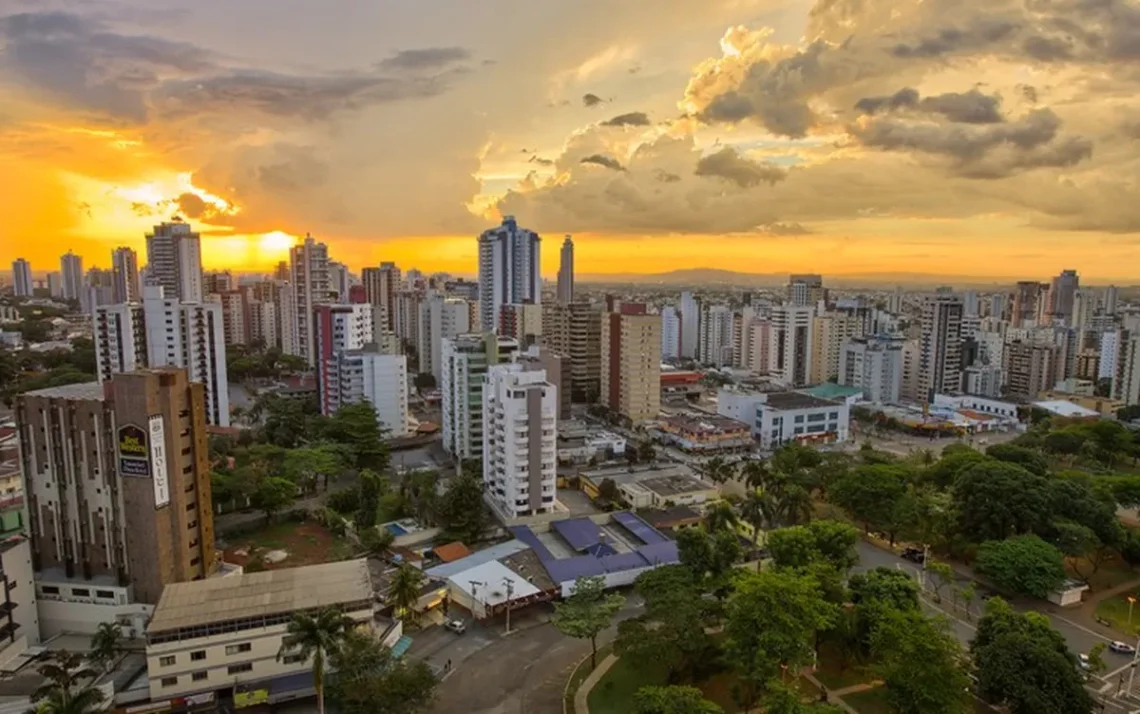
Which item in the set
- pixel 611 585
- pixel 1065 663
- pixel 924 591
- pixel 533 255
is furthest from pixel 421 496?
pixel 533 255

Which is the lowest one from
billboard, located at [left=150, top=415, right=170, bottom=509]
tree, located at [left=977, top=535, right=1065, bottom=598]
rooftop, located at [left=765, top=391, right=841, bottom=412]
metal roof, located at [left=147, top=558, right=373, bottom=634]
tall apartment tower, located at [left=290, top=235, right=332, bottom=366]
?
tree, located at [left=977, top=535, right=1065, bottom=598]

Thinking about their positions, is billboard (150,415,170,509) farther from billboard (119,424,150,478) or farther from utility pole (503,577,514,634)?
utility pole (503,577,514,634)

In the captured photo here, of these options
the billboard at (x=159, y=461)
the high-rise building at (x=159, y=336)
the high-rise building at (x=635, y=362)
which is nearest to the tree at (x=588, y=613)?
the billboard at (x=159, y=461)

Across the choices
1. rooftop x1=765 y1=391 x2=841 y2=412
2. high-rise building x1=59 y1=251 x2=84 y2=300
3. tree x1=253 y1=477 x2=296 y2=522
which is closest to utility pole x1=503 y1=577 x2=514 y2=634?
tree x1=253 y1=477 x2=296 y2=522

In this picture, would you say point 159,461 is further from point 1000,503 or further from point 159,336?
point 1000,503

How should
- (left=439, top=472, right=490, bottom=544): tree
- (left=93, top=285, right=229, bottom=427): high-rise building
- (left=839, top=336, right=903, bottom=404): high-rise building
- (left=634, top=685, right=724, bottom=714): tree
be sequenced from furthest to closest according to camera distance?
(left=839, top=336, right=903, bottom=404): high-rise building, (left=93, top=285, right=229, bottom=427): high-rise building, (left=439, top=472, right=490, bottom=544): tree, (left=634, top=685, right=724, bottom=714): tree

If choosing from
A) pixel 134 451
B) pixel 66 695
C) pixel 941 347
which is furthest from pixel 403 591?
pixel 941 347

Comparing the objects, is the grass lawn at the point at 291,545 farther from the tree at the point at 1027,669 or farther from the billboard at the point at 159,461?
the tree at the point at 1027,669
